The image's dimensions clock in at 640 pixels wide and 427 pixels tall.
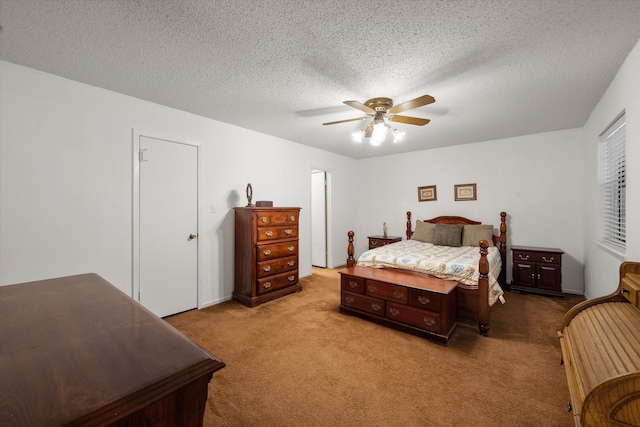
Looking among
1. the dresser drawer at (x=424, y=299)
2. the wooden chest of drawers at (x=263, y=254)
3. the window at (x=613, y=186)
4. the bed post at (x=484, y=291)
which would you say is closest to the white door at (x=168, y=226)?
the wooden chest of drawers at (x=263, y=254)

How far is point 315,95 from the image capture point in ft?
9.25

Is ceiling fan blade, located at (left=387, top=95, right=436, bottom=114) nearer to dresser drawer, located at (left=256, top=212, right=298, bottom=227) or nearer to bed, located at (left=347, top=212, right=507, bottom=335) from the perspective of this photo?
bed, located at (left=347, top=212, right=507, bottom=335)

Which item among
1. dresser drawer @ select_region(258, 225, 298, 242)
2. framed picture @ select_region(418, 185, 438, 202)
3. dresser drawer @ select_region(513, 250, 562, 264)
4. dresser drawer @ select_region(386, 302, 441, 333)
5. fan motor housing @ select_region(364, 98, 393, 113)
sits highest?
fan motor housing @ select_region(364, 98, 393, 113)

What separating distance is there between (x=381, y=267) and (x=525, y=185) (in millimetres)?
2949

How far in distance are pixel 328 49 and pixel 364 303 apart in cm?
253

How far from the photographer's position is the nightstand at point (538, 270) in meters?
3.86

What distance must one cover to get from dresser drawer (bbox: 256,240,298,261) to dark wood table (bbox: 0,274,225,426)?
8.65 ft

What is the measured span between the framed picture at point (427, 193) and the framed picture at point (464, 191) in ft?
1.21

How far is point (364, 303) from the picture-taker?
3109 mm

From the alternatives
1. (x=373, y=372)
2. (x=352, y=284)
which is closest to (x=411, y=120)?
(x=352, y=284)

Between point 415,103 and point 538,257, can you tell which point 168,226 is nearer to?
point 415,103

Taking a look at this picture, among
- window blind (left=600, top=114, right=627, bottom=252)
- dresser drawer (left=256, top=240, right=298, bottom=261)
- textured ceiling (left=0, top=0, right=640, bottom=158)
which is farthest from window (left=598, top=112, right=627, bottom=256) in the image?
dresser drawer (left=256, top=240, right=298, bottom=261)

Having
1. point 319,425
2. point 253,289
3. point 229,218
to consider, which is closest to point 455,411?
point 319,425

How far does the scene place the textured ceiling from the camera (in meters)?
1.65
